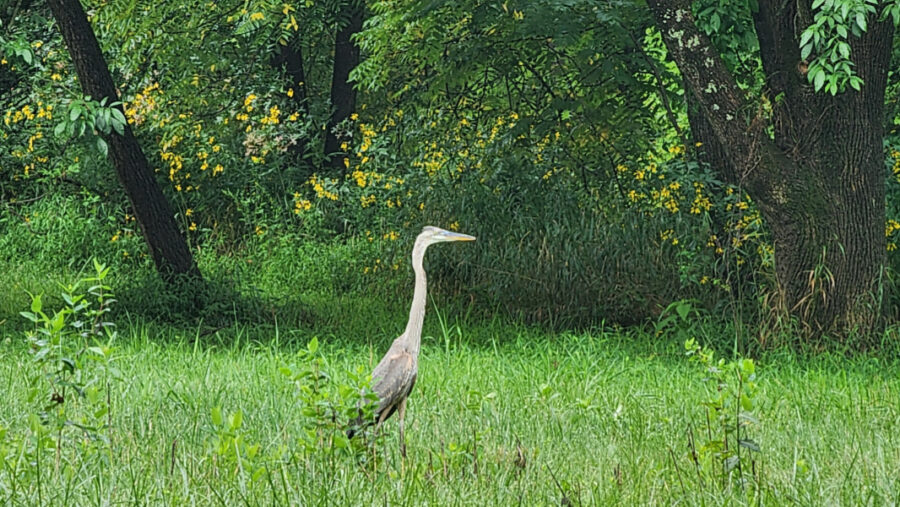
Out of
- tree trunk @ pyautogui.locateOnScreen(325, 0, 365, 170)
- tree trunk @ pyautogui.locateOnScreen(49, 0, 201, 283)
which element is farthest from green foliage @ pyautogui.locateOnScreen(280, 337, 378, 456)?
tree trunk @ pyautogui.locateOnScreen(325, 0, 365, 170)

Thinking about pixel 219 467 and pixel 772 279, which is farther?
pixel 772 279

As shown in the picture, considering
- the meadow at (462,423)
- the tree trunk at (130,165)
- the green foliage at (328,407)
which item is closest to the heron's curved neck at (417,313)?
the meadow at (462,423)

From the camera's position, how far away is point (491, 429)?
18.6 ft

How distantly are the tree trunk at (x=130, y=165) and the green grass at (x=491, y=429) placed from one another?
1030 millimetres

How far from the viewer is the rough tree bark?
29.3ft

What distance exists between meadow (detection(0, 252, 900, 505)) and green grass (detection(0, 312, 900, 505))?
0.06ft

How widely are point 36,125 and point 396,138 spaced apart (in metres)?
5.84

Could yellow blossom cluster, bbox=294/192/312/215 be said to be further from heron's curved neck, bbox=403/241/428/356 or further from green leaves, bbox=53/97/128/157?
heron's curved neck, bbox=403/241/428/356

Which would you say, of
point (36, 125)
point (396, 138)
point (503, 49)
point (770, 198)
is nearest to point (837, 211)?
point (770, 198)

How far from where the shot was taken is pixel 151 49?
50.4 ft

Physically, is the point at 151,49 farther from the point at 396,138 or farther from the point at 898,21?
the point at 898,21

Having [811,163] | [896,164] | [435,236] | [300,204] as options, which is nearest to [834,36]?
[811,163]

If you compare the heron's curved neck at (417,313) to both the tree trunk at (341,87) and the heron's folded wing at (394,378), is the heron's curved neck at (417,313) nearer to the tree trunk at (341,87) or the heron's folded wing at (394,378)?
the heron's folded wing at (394,378)

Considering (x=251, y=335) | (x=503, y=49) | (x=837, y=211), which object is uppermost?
(x=503, y=49)
